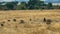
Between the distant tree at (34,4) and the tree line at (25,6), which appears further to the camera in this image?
the distant tree at (34,4)

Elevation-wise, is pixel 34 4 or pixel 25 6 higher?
pixel 25 6

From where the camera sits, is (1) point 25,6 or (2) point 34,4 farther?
(2) point 34,4

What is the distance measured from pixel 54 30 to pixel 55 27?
0.76 meters

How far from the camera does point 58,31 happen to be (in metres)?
14.1

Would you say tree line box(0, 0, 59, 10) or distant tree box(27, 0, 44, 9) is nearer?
tree line box(0, 0, 59, 10)

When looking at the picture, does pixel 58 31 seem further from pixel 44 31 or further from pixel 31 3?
pixel 31 3

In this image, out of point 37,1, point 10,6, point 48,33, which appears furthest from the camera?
point 37,1

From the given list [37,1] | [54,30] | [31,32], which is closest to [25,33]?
[31,32]

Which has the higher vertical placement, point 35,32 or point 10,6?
point 35,32

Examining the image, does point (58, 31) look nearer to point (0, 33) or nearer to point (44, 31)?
point (44, 31)

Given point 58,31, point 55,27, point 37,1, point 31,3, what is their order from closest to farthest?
point 58,31, point 55,27, point 31,3, point 37,1

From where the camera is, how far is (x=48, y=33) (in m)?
13.2

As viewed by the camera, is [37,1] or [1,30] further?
[37,1]

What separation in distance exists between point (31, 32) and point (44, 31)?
2.71 feet
